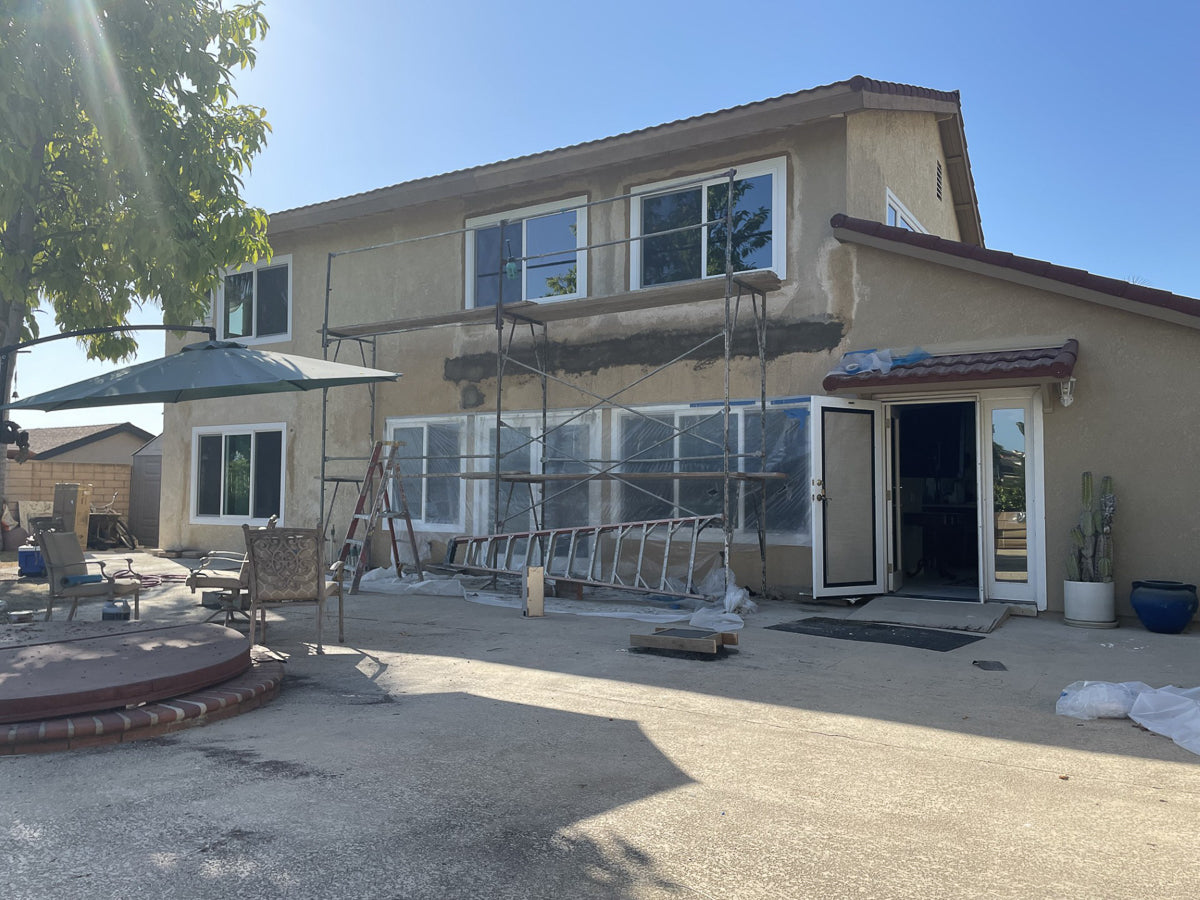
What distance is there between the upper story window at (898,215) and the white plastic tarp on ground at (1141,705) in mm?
6817

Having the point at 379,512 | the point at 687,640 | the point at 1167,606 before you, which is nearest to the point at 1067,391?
the point at 1167,606

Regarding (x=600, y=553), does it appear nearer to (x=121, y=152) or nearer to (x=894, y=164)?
(x=894, y=164)

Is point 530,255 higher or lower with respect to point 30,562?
higher

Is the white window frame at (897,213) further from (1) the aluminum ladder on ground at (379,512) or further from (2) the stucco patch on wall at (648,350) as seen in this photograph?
(1) the aluminum ladder on ground at (379,512)

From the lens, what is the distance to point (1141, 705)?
481cm

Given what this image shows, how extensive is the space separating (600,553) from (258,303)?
7.76m

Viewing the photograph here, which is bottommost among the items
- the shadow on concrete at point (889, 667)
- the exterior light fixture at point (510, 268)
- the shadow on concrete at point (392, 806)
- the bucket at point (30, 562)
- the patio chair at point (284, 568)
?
the shadow on concrete at point (392, 806)

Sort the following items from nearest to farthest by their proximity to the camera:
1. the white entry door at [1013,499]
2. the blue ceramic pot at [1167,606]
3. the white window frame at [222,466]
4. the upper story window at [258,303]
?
the blue ceramic pot at [1167,606] → the white entry door at [1013,499] → the white window frame at [222,466] → the upper story window at [258,303]

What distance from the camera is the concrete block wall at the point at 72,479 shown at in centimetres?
2039

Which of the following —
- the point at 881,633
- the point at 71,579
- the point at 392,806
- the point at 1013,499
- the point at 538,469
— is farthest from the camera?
the point at 538,469

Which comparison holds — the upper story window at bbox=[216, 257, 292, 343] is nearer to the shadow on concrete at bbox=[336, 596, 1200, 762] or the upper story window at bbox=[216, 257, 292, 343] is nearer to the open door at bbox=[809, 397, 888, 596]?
the shadow on concrete at bbox=[336, 596, 1200, 762]

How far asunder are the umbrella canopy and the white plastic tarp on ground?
578cm

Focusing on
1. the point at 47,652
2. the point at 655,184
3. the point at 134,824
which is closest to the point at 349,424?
the point at 655,184

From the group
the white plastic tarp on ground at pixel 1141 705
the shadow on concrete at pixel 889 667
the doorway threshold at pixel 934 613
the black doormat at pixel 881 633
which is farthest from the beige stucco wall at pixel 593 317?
the white plastic tarp on ground at pixel 1141 705
